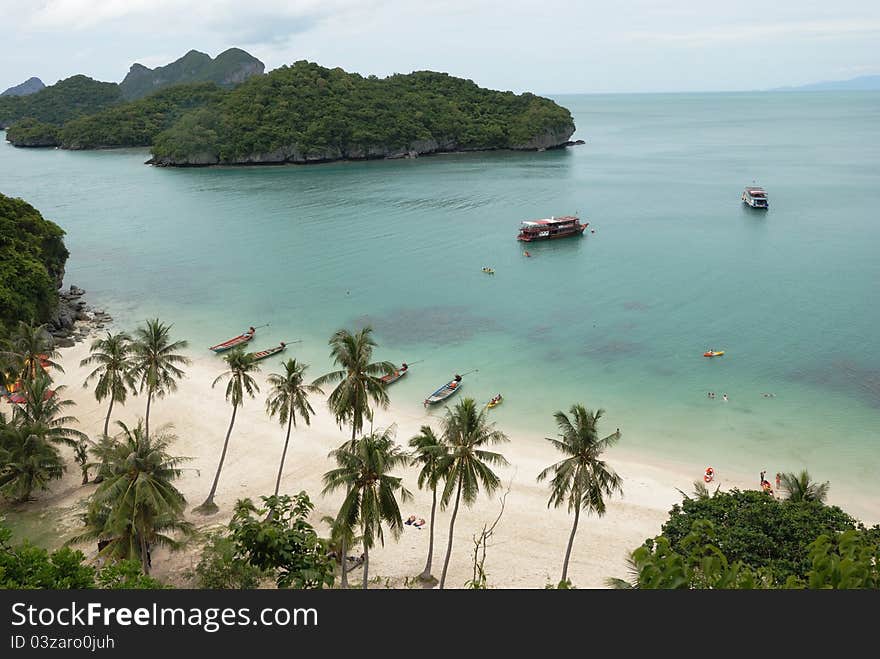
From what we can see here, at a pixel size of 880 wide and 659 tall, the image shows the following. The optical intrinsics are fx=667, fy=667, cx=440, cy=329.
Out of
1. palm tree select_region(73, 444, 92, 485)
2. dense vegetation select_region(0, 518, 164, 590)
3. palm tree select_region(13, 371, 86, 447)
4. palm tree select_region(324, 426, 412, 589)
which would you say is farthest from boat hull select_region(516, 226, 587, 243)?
dense vegetation select_region(0, 518, 164, 590)

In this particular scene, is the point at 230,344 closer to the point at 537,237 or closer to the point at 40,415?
the point at 40,415

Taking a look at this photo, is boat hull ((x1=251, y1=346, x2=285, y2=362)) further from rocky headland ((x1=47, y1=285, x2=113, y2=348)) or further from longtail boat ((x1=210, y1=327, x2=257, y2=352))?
rocky headland ((x1=47, y1=285, x2=113, y2=348))

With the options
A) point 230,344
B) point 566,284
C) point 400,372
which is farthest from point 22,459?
point 566,284

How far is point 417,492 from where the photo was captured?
109 feet

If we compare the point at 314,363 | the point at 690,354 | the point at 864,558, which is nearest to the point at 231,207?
the point at 314,363

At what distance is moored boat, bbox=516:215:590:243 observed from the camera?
284ft

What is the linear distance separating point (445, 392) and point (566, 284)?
98.2 feet

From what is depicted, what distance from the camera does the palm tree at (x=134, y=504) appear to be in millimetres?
23281

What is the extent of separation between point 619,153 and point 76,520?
166694 millimetres

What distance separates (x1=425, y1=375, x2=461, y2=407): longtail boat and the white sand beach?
1072mm

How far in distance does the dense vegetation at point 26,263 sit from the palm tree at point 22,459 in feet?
53.1

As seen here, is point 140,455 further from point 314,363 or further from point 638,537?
point 314,363

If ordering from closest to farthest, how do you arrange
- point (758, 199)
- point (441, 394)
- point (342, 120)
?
1. point (441, 394)
2. point (758, 199)
3. point (342, 120)

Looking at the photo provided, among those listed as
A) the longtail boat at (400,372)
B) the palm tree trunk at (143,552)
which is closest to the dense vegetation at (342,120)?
the longtail boat at (400,372)
